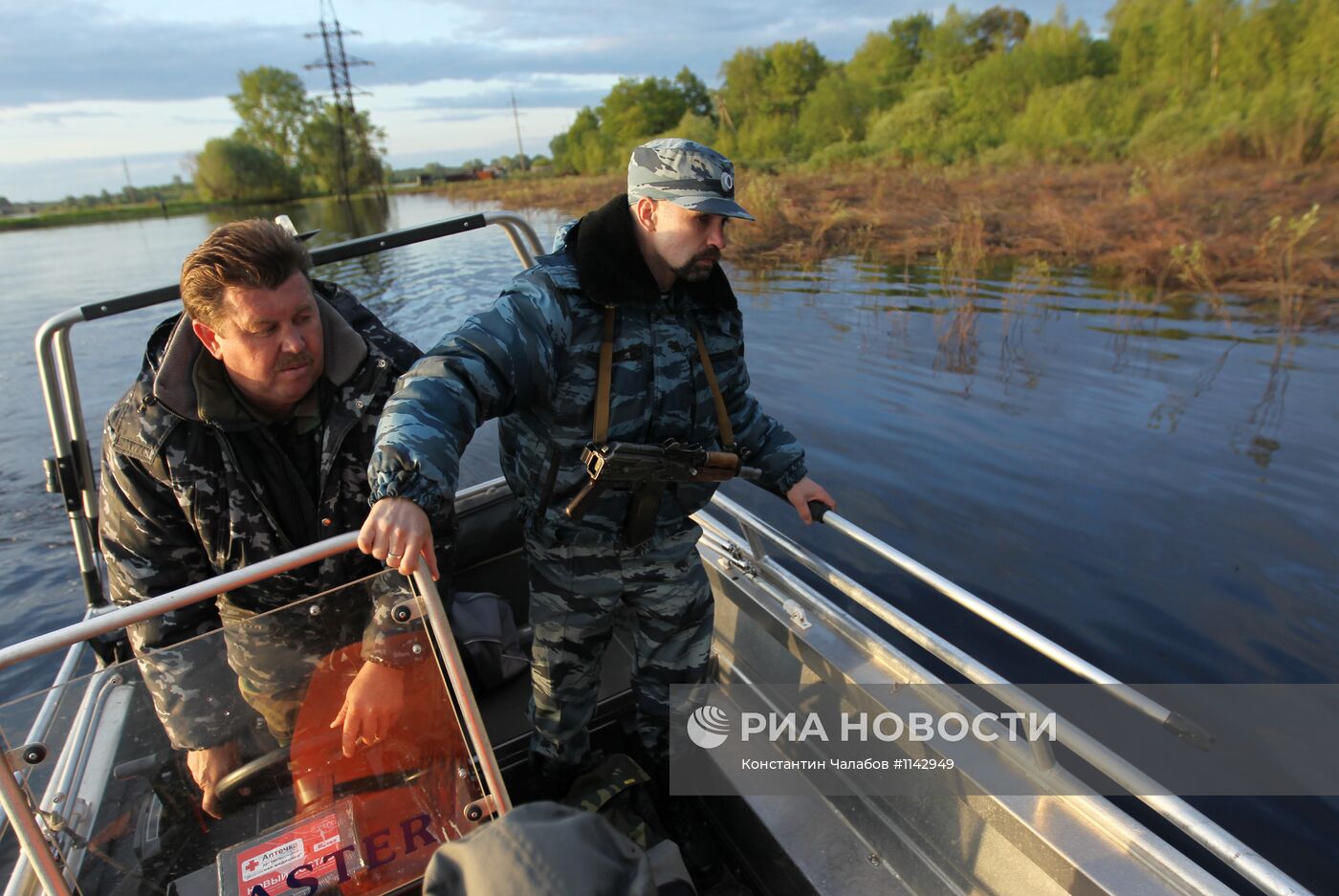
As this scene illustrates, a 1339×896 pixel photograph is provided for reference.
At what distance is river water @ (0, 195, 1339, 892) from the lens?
395 centimetres

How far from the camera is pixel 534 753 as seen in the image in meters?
2.26

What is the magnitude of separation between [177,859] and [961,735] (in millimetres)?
1731

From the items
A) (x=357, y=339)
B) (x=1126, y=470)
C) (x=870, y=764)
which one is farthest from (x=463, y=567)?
(x=1126, y=470)

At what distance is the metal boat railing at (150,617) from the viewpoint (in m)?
1.15

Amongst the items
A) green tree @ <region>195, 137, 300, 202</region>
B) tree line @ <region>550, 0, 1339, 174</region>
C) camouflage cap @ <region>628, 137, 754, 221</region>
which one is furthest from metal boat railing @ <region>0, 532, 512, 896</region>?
green tree @ <region>195, 137, 300, 202</region>

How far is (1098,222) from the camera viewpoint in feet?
41.1

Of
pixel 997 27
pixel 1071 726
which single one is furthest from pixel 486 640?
pixel 997 27

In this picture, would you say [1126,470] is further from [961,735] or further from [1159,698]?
[961,735]

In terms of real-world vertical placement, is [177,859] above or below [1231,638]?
above

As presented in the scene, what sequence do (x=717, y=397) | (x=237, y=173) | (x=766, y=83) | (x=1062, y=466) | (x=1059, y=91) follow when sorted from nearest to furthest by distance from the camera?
(x=717, y=397)
(x=1062, y=466)
(x=1059, y=91)
(x=766, y=83)
(x=237, y=173)

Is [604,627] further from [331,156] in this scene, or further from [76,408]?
[331,156]

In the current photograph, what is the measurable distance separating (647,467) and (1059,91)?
26.5m

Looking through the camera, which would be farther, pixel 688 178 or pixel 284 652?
pixel 688 178

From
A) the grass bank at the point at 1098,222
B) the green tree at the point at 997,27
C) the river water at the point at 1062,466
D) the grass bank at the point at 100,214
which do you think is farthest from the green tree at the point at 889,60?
the grass bank at the point at 100,214
